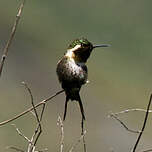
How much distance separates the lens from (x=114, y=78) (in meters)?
33.8

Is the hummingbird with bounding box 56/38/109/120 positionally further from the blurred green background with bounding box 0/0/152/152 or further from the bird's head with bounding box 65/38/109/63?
the blurred green background with bounding box 0/0/152/152

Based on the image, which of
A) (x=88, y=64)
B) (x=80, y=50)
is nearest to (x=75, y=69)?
(x=80, y=50)

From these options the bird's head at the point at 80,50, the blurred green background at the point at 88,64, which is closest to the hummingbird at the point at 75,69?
the bird's head at the point at 80,50

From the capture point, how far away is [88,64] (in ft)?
105

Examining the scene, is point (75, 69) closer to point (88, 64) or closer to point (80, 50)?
point (80, 50)

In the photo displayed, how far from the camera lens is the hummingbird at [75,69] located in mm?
4266

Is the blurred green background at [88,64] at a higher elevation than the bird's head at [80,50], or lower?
lower

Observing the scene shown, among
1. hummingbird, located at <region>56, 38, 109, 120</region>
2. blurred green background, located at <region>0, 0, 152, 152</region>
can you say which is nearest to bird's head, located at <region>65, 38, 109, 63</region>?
hummingbird, located at <region>56, 38, 109, 120</region>

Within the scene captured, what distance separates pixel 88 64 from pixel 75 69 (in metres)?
27.6

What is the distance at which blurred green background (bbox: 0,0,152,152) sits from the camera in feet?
83.8

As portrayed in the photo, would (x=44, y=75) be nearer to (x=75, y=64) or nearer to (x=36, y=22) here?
(x=36, y=22)

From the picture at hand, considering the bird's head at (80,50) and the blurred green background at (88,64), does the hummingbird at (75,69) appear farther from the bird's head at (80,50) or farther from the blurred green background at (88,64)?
the blurred green background at (88,64)

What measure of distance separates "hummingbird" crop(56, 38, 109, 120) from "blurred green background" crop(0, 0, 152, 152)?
1668 cm

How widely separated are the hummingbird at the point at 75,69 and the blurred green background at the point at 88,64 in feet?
54.7
